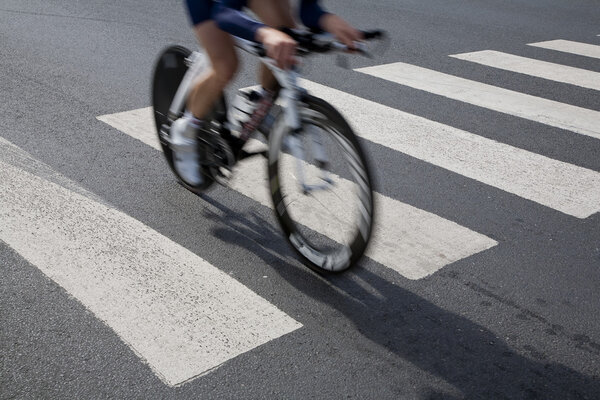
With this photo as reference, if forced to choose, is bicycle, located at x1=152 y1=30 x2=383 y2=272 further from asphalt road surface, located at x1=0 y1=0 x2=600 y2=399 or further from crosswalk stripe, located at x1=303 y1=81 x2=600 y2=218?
crosswalk stripe, located at x1=303 y1=81 x2=600 y2=218

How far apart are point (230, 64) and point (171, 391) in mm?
1650

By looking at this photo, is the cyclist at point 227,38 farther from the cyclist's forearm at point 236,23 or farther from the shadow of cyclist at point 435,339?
the shadow of cyclist at point 435,339

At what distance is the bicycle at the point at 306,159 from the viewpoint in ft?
11.8

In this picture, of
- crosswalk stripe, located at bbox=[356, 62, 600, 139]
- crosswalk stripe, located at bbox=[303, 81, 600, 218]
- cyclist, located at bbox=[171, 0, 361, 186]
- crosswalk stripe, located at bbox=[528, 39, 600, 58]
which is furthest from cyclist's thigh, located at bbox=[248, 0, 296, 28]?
crosswalk stripe, located at bbox=[528, 39, 600, 58]

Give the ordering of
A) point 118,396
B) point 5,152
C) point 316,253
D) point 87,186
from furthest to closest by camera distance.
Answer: point 5,152, point 87,186, point 316,253, point 118,396

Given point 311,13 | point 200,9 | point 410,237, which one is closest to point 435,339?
point 410,237

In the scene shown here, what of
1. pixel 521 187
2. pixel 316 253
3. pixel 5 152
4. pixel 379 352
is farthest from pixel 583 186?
pixel 5 152

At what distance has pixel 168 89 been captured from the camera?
488cm

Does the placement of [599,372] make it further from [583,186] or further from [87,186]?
[87,186]

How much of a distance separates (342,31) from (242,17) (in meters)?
0.46

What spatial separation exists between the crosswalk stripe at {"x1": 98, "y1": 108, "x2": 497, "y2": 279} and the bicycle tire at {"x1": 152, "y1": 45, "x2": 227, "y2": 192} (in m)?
0.39

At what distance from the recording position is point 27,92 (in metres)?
6.62

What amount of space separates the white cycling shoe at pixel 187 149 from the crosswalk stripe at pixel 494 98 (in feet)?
9.84

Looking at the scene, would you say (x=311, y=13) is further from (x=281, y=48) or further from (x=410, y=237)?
(x=410, y=237)
